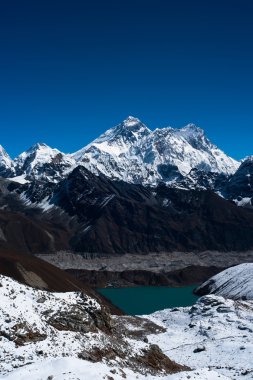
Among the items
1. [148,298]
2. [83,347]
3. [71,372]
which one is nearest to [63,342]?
[83,347]

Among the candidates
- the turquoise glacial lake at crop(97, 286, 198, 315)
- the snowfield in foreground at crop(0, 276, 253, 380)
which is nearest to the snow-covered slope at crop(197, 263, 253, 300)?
the turquoise glacial lake at crop(97, 286, 198, 315)

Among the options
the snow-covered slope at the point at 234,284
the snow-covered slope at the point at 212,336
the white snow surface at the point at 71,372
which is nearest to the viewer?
the white snow surface at the point at 71,372

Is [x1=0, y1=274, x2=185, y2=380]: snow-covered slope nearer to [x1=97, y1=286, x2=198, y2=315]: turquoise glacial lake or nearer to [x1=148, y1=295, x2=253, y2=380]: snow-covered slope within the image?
[x1=148, y1=295, x2=253, y2=380]: snow-covered slope

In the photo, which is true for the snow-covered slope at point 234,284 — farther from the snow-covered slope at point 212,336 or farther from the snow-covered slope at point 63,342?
the snow-covered slope at point 63,342

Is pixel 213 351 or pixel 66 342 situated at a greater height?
pixel 66 342

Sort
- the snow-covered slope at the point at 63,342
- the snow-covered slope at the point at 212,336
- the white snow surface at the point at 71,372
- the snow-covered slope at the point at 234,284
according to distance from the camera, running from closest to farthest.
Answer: the white snow surface at the point at 71,372 < the snow-covered slope at the point at 63,342 < the snow-covered slope at the point at 212,336 < the snow-covered slope at the point at 234,284

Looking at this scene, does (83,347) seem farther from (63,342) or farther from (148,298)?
(148,298)

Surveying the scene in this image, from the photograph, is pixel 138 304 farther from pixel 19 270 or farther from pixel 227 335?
pixel 227 335

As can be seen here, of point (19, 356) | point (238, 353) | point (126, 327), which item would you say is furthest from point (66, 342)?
point (126, 327)

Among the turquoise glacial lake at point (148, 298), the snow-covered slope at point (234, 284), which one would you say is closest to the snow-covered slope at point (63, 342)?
the snow-covered slope at point (234, 284)
